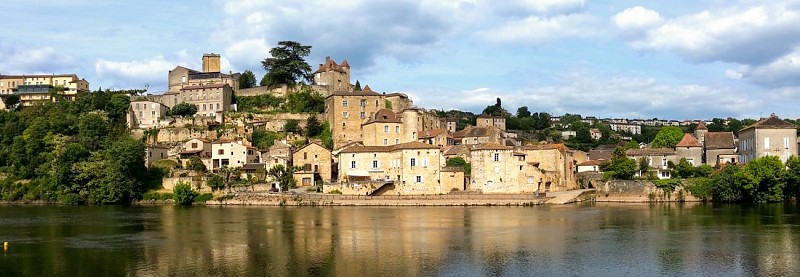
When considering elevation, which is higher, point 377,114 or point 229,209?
point 377,114

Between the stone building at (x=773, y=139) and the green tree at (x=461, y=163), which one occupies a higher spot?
the stone building at (x=773, y=139)

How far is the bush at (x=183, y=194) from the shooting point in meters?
53.8

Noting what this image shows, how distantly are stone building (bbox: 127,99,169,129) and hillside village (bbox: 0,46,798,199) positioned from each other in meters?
0.09

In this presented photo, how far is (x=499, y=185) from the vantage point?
170 feet

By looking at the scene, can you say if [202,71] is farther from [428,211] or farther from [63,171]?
[428,211]

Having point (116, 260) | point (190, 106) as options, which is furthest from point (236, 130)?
point (116, 260)

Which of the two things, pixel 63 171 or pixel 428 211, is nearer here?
pixel 428 211

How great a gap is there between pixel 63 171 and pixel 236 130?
15366 mm

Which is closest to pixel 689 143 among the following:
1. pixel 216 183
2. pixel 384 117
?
pixel 384 117

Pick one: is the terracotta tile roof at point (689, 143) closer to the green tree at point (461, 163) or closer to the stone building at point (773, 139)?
the stone building at point (773, 139)

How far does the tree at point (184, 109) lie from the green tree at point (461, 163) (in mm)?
27255

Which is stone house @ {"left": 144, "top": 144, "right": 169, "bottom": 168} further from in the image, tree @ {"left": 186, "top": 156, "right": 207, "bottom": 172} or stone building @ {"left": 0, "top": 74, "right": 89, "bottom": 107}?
stone building @ {"left": 0, "top": 74, "right": 89, "bottom": 107}

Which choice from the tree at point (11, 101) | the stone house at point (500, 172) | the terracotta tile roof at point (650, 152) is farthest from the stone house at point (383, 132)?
the tree at point (11, 101)

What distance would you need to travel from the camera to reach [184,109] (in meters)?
69.4
